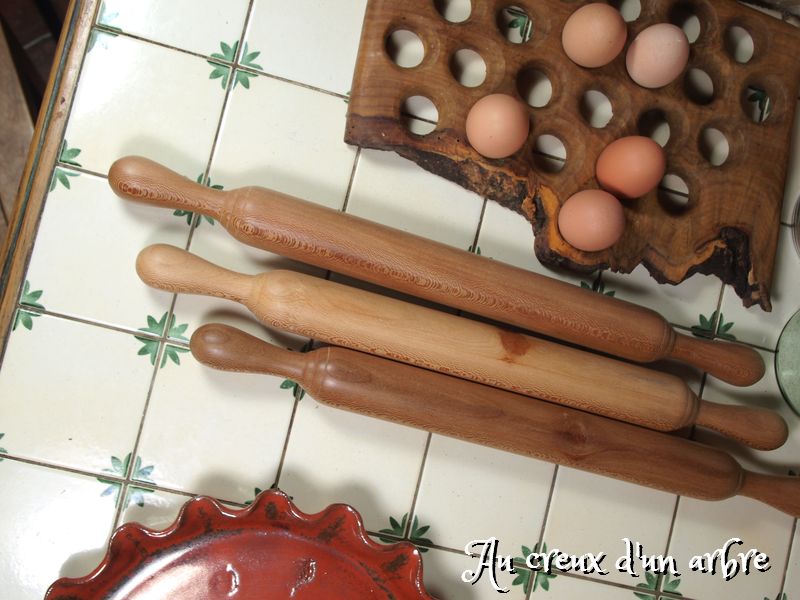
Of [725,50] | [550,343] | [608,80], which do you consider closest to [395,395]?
[550,343]

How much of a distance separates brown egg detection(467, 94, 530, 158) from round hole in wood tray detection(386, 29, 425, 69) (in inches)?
3.6

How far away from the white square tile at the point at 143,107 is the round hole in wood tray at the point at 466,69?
242 millimetres

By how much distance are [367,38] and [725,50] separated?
0.40 meters

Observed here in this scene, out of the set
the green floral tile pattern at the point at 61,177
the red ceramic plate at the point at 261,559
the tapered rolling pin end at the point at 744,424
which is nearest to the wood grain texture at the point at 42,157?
the green floral tile pattern at the point at 61,177

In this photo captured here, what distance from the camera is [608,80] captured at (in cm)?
73

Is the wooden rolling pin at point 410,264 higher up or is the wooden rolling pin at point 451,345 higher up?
the wooden rolling pin at point 410,264

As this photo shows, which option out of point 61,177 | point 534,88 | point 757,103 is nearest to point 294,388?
point 61,177

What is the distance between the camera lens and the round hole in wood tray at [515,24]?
29.4 inches

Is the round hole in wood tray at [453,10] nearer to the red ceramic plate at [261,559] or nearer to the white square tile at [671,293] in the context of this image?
the white square tile at [671,293]

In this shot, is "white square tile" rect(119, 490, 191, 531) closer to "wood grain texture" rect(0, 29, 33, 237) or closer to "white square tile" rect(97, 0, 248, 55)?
"white square tile" rect(97, 0, 248, 55)

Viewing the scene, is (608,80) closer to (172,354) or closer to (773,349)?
(773,349)

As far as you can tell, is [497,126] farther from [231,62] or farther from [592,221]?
[231,62]

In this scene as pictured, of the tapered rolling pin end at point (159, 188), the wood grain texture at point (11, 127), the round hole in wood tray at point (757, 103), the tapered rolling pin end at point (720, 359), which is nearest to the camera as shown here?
the tapered rolling pin end at point (159, 188)

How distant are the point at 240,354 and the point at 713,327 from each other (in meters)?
0.52
